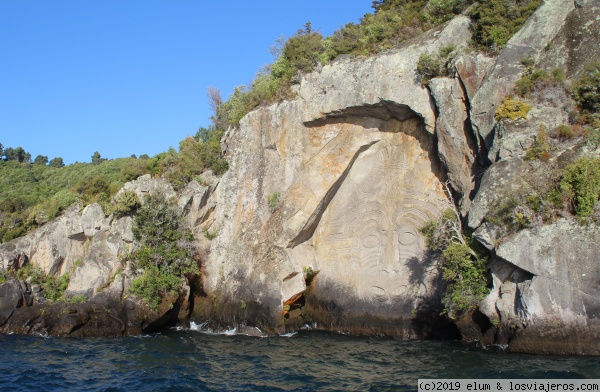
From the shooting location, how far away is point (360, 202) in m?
23.1

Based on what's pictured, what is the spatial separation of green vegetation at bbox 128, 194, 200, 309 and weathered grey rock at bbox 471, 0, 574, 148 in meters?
13.3

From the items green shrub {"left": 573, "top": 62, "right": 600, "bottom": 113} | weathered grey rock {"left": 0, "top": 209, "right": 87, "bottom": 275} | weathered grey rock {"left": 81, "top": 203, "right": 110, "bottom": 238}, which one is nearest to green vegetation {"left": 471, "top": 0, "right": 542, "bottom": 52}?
green shrub {"left": 573, "top": 62, "right": 600, "bottom": 113}

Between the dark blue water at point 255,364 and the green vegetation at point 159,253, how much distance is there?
247cm

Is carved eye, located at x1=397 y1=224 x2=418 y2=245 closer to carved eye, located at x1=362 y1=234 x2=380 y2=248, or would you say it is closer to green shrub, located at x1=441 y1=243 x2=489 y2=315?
carved eye, located at x1=362 y1=234 x2=380 y2=248

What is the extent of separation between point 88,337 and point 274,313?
7563 millimetres

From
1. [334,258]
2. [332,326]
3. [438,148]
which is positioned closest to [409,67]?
[438,148]

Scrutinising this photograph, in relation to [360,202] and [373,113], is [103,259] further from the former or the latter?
[373,113]

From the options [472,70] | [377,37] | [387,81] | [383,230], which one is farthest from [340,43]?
[383,230]

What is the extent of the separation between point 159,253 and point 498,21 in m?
16.9

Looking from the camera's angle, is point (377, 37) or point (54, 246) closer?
point (377, 37)

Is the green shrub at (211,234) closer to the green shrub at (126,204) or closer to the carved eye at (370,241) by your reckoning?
the green shrub at (126,204)

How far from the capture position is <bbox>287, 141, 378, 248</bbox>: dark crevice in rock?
22.9 m

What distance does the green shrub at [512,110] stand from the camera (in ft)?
57.9

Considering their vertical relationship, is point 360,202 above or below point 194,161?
below
